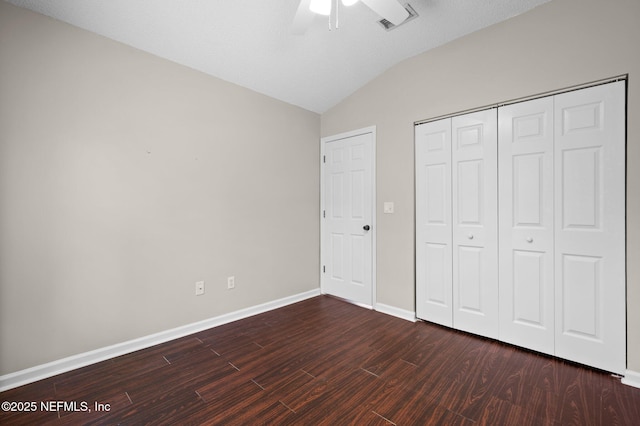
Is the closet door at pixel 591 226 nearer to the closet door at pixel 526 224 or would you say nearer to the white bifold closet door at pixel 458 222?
the closet door at pixel 526 224

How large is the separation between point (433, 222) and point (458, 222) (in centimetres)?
24

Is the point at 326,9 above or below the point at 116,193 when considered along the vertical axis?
above

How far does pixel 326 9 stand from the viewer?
5.93ft

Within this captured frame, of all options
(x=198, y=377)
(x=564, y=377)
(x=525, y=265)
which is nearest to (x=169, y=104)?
(x=198, y=377)

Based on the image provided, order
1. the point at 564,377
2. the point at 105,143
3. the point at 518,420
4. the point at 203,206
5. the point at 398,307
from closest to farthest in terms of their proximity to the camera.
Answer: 1. the point at 518,420
2. the point at 564,377
3. the point at 105,143
4. the point at 203,206
5. the point at 398,307

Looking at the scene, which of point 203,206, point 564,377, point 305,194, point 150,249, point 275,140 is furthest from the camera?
point 305,194

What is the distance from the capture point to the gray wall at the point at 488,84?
6.53 feet

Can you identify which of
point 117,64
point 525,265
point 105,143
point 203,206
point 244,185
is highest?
point 117,64

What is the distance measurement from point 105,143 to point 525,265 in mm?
3608

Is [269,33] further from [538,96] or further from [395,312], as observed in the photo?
[395,312]

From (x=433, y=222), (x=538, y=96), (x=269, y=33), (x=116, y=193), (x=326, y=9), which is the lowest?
(x=433, y=222)

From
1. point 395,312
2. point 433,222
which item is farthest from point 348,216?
point 395,312

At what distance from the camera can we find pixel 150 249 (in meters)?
2.54

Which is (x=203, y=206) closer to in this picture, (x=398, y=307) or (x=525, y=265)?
(x=398, y=307)
